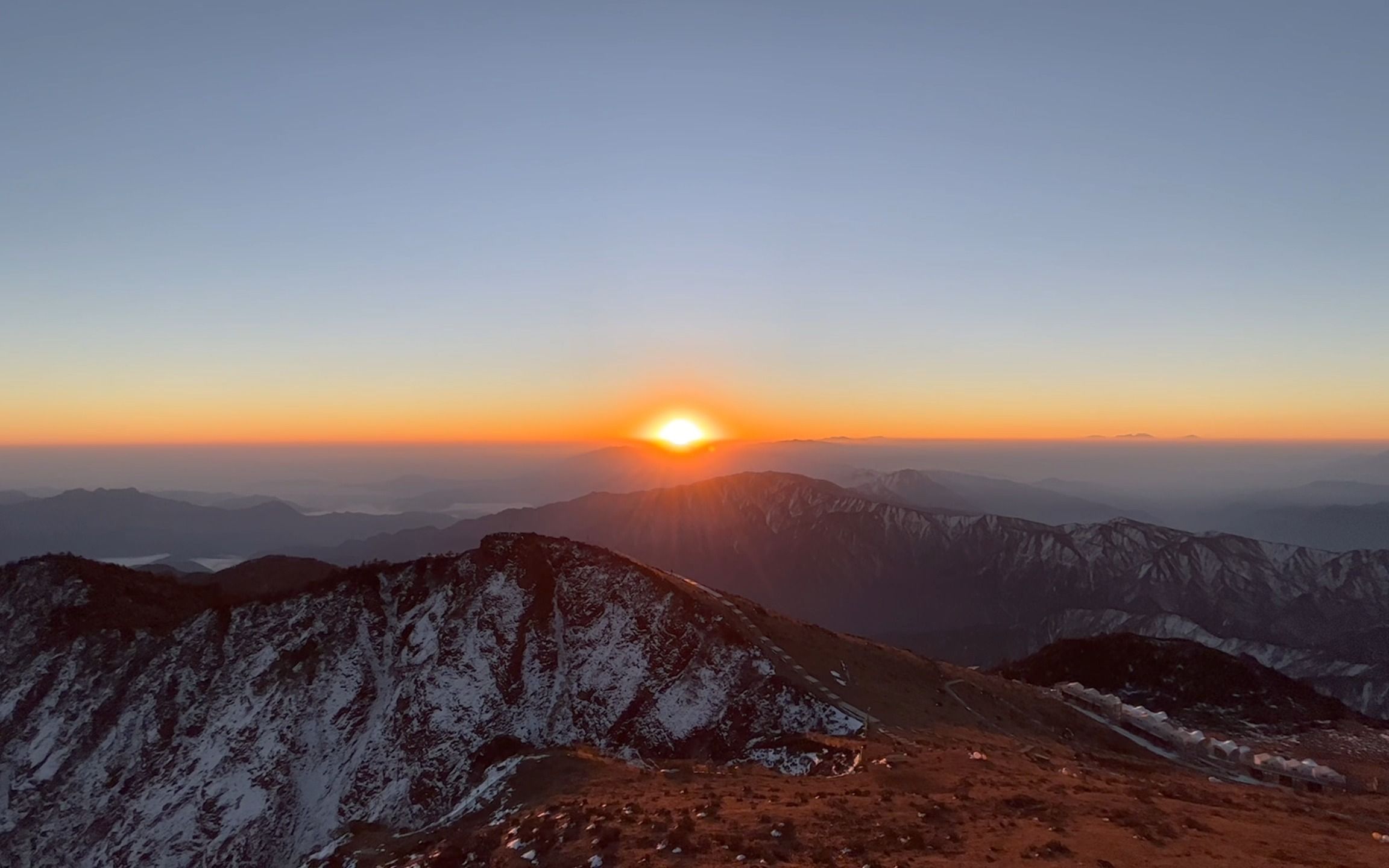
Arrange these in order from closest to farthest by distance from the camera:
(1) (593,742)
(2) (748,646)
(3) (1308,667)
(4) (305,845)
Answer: (4) (305,845)
(1) (593,742)
(2) (748,646)
(3) (1308,667)

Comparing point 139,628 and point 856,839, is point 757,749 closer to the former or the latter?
point 856,839

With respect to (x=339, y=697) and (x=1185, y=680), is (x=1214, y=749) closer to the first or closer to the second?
(x=1185, y=680)

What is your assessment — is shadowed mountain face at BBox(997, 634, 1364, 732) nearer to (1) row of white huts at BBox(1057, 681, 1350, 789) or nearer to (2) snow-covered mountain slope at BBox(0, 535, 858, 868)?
(1) row of white huts at BBox(1057, 681, 1350, 789)

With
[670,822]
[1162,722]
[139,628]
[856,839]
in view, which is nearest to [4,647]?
[139,628]

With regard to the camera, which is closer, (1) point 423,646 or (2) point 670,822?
(2) point 670,822

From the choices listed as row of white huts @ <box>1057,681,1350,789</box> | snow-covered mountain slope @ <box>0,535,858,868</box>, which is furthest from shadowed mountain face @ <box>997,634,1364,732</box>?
snow-covered mountain slope @ <box>0,535,858,868</box>
